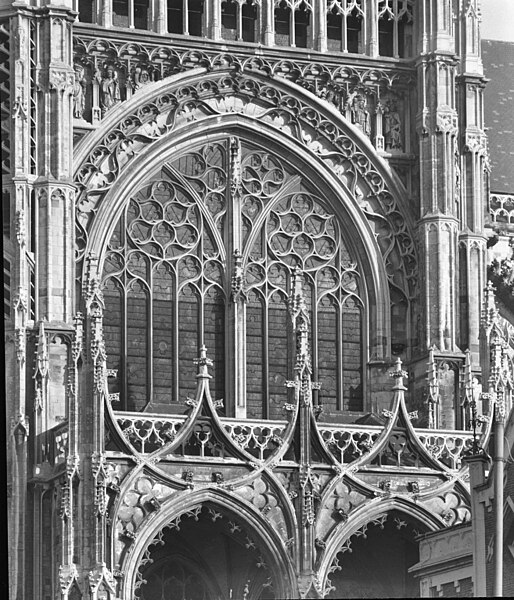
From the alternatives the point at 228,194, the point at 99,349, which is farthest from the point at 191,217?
the point at 99,349

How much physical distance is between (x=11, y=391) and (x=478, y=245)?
22.5 feet

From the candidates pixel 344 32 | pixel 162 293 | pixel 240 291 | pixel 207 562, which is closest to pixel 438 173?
pixel 344 32

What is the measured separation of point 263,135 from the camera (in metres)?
42.6

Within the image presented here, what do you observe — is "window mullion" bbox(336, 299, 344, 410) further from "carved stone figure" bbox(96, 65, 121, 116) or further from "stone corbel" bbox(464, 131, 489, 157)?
"carved stone figure" bbox(96, 65, 121, 116)

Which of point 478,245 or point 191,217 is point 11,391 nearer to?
point 191,217

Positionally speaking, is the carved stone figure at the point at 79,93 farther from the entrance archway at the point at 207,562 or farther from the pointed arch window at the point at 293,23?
the entrance archway at the point at 207,562

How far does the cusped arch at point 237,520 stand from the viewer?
1543 inches

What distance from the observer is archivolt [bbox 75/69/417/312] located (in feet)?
137

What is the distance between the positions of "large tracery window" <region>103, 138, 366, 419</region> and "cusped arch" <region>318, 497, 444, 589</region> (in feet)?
6.42

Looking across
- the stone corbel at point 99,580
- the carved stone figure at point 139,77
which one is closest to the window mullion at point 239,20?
the carved stone figure at point 139,77

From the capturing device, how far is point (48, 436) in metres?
39.7

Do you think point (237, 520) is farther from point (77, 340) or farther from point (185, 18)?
point (185, 18)

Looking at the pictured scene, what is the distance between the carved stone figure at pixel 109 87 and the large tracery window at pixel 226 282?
3.49 ft

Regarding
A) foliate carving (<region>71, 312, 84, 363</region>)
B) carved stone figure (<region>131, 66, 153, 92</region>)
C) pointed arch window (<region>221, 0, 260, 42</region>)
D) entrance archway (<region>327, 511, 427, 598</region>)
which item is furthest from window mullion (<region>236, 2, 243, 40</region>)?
entrance archway (<region>327, 511, 427, 598</region>)
